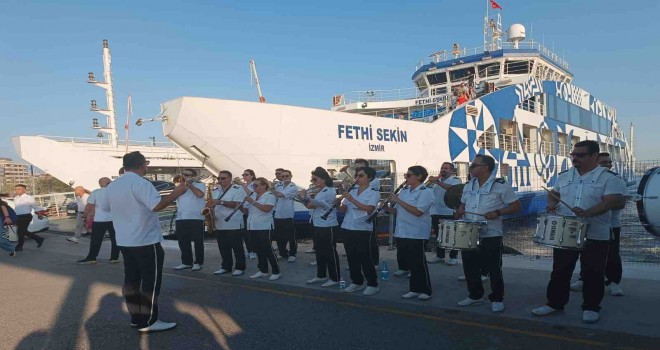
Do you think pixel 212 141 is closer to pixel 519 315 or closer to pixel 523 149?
pixel 519 315

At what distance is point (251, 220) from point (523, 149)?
1499 centimetres

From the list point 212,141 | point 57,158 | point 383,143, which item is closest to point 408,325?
point 212,141

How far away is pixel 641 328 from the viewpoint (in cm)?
407

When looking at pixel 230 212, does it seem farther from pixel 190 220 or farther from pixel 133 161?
pixel 133 161

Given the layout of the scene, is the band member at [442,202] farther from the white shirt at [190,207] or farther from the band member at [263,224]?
the white shirt at [190,207]

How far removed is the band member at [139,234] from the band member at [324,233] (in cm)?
228

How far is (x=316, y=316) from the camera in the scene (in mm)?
4812

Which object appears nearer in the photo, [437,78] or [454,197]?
[454,197]

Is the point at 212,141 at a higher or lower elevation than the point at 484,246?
higher

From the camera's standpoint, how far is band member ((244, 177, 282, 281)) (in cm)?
665

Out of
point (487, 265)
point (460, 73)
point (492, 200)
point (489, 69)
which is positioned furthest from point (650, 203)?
point (460, 73)

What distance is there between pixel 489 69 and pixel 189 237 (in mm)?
19583

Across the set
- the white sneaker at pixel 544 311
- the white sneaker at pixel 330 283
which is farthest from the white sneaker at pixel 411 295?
the white sneaker at pixel 544 311

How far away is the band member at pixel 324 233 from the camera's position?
6.17 m
